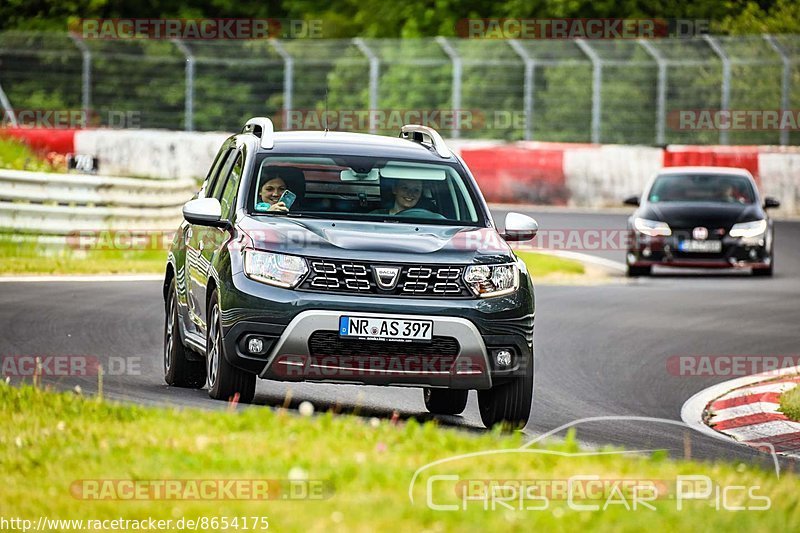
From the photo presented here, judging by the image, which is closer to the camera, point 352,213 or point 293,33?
point 352,213

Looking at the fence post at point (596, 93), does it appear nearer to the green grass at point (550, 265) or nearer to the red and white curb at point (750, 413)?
the green grass at point (550, 265)

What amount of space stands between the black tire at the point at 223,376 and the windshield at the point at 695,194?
1429cm

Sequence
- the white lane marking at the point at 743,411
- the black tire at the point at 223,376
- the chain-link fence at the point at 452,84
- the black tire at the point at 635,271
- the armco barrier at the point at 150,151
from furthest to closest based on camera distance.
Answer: the armco barrier at the point at 150,151 < the chain-link fence at the point at 452,84 < the black tire at the point at 635,271 < the white lane marking at the point at 743,411 < the black tire at the point at 223,376

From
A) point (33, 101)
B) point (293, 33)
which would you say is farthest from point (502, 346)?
point (293, 33)

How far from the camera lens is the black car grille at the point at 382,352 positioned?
9.65m

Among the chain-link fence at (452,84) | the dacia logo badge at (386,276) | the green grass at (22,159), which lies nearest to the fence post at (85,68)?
the chain-link fence at (452,84)

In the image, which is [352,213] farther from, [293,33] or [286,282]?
[293,33]

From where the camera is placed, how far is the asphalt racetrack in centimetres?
1095

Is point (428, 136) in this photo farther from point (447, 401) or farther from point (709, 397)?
point (709, 397)

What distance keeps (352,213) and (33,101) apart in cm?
2967

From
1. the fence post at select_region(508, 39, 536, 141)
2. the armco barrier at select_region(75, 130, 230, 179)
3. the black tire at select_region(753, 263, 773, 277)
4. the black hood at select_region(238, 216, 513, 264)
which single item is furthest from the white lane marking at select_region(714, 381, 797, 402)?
the armco barrier at select_region(75, 130, 230, 179)

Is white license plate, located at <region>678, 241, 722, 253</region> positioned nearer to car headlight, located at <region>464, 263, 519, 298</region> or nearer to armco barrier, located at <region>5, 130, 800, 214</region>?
armco barrier, located at <region>5, 130, 800, 214</region>

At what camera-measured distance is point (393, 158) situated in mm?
11078

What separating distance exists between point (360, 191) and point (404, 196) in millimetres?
263
